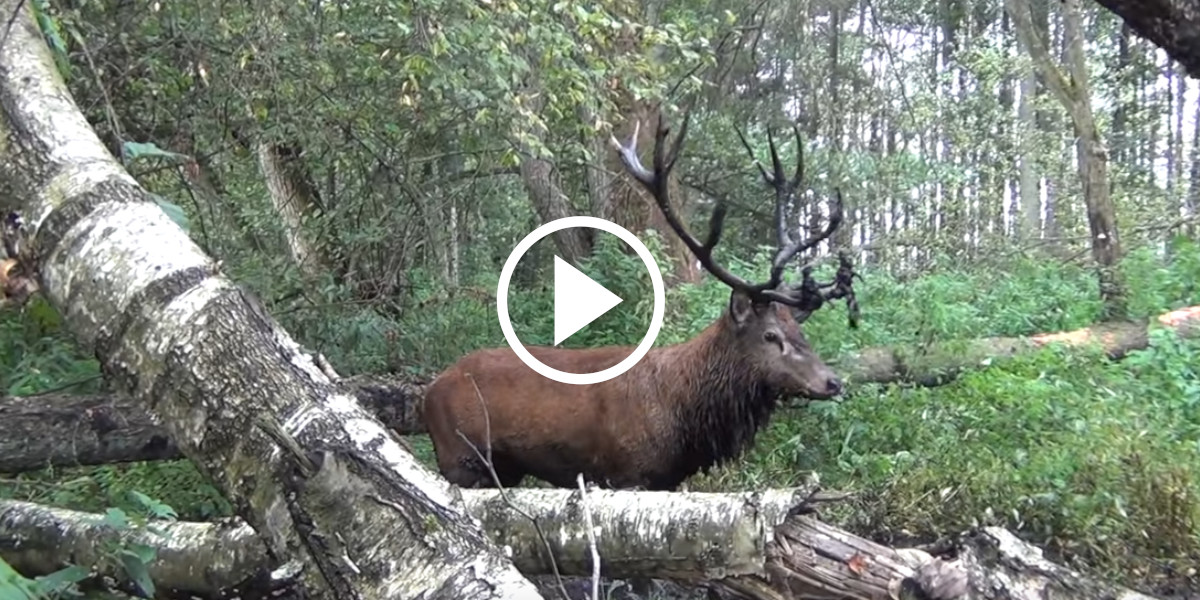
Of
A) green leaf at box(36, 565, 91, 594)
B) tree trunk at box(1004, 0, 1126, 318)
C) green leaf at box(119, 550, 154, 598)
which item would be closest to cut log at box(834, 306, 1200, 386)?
Result: tree trunk at box(1004, 0, 1126, 318)

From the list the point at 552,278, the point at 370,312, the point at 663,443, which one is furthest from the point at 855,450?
the point at 552,278

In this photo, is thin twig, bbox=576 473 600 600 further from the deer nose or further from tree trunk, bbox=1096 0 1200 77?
tree trunk, bbox=1096 0 1200 77

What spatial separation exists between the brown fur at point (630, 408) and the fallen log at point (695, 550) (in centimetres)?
160

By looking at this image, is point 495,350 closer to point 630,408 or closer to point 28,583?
point 630,408

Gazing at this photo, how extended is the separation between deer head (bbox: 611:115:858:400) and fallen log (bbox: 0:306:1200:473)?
4.07 ft

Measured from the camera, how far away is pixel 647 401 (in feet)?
20.8

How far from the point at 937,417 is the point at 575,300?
3628mm

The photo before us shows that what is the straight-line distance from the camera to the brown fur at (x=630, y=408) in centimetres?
625

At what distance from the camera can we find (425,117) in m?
8.41

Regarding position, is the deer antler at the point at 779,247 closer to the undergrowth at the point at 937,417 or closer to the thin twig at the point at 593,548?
the undergrowth at the point at 937,417

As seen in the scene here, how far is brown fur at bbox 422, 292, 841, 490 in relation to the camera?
6250 mm

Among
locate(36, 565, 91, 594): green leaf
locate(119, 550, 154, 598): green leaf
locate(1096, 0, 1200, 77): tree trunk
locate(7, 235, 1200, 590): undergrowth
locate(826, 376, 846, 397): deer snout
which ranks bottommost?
locate(7, 235, 1200, 590): undergrowth

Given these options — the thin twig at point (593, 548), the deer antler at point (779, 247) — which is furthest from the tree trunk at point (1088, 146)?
→ the thin twig at point (593, 548)

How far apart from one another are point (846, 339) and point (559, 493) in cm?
419
